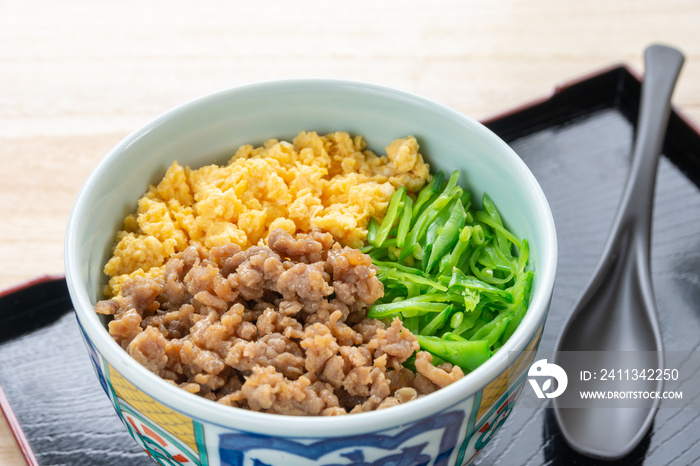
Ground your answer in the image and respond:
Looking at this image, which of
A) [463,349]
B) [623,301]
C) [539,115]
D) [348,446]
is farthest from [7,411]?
[539,115]

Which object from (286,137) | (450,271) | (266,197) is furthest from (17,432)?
(450,271)

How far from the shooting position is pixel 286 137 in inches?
77.0

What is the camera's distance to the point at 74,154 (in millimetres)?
2568

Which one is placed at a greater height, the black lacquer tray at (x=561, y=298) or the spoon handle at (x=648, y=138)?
the spoon handle at (x=648, y=138)

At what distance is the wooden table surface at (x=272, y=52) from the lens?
2742mm

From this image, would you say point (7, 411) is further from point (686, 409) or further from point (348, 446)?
point (686, 409)

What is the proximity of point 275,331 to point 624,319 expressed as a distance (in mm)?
1012

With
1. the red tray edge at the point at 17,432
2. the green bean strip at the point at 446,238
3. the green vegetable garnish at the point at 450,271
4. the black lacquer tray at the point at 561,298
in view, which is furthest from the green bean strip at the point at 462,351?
the red tray edge at the point at 17,432

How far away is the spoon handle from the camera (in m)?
2.07

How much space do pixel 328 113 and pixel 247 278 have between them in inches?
24.4

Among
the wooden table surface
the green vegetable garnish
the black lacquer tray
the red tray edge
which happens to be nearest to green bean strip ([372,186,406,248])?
the green vegetable garnish

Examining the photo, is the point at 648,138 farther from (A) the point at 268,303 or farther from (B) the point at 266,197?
(A) the point at 268,303

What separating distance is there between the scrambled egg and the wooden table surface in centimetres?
92

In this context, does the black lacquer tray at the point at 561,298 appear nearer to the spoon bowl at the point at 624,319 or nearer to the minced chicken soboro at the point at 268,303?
the spoon bowl at the point at 624,319
